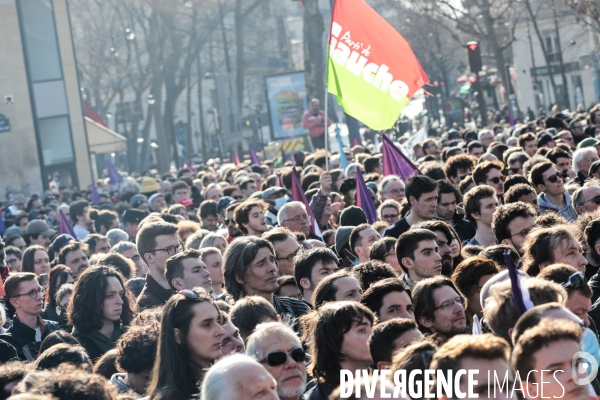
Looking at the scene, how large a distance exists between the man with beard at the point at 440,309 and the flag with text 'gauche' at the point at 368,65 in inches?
263

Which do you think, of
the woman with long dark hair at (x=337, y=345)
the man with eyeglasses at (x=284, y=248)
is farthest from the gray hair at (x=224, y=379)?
the man with eyeglasses at (x=284, y=248)

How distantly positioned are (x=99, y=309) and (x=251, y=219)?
2.86 meters

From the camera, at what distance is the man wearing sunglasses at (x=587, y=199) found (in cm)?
956

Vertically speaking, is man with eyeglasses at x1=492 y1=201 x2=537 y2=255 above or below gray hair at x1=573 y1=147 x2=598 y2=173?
below

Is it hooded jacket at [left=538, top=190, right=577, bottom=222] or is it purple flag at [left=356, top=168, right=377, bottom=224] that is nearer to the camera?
hooded jacket at [left=538, top=190, right=577, bottom=222]

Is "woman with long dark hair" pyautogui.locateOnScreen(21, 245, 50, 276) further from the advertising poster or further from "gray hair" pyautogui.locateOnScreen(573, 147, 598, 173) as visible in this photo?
the advertising poster

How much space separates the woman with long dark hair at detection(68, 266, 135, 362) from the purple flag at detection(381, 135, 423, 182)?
22.0 ft

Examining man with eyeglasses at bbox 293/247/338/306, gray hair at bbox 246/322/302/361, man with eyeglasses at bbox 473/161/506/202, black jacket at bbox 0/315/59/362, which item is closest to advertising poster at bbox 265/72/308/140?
man with eyeglasses at bbox 473/161/506/202

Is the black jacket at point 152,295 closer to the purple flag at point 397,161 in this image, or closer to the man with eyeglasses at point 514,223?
the man with eyeglasses at point 514,223

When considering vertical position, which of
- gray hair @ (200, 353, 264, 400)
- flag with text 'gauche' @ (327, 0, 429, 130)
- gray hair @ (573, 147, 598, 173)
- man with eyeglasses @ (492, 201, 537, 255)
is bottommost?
gray hair @ (200, 353, 264, 400)

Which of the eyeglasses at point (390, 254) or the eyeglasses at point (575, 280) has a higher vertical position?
the eyeglasses at point (390, 254)

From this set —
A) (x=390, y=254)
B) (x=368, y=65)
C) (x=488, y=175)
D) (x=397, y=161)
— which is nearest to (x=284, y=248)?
(x=390, y=254)

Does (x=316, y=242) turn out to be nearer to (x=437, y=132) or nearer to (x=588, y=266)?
(x=588, y=266)

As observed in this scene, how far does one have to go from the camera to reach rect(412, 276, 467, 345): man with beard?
6.32 metres
